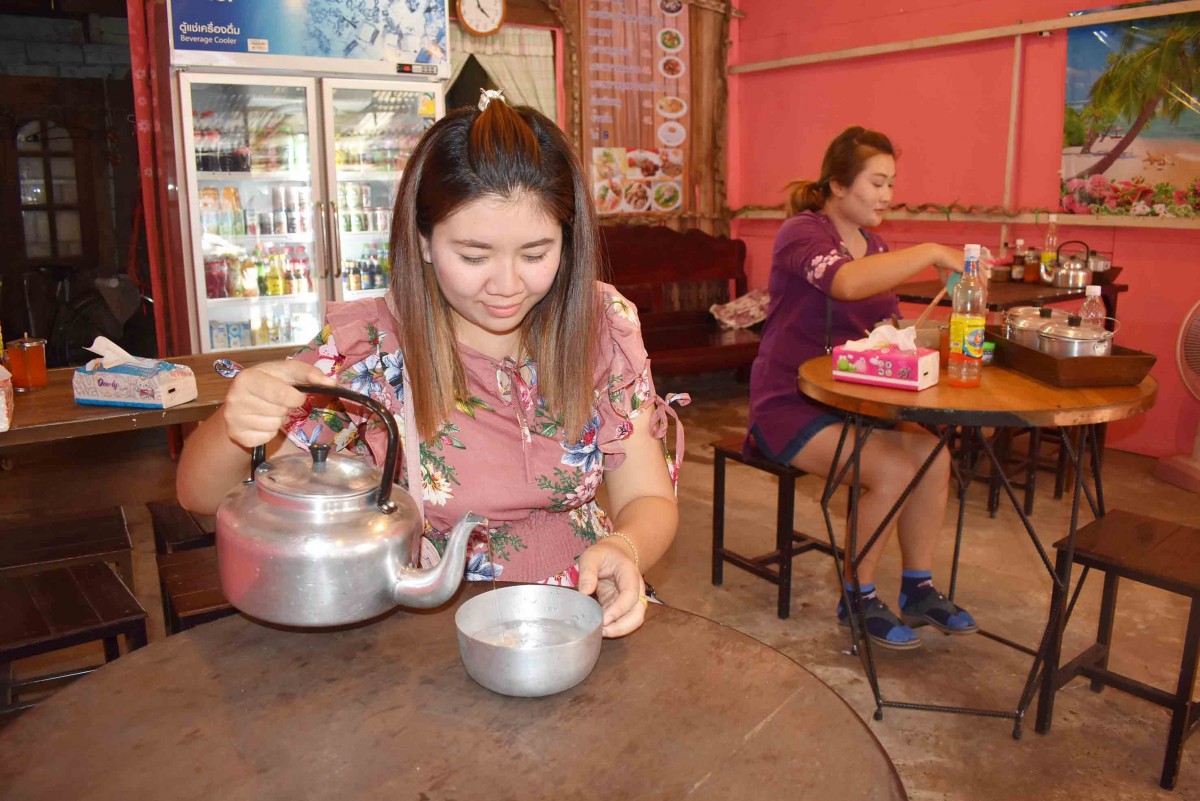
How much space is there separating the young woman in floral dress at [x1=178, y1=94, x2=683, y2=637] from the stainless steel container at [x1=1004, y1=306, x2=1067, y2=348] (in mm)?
1430

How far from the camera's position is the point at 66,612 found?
2078mm

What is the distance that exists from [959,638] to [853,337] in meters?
1.08

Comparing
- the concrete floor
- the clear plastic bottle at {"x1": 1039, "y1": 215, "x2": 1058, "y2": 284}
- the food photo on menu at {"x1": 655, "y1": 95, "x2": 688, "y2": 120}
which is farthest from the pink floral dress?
the food photo on menu at {"x1": 655, "y1": 95, "x2": 688, "y2": 120}

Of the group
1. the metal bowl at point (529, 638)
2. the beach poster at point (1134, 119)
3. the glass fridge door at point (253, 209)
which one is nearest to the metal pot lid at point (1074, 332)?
the metal bowl at point (529, 638)

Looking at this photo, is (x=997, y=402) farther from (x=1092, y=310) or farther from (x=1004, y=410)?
(x=1092, y=310)

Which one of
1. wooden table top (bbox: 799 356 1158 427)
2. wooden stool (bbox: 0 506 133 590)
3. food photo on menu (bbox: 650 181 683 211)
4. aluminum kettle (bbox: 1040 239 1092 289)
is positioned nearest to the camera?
wooden table top (bbox: 799 356 1158 427)

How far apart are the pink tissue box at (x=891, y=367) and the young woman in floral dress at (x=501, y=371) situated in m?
0.96

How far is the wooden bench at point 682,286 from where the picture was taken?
263 inches

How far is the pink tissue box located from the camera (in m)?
2.51

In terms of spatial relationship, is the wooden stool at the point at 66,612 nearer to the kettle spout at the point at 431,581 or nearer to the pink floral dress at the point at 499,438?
the pink floral dress at the point at 499,438

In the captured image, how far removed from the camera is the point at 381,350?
166cm

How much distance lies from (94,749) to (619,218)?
20.7 feet

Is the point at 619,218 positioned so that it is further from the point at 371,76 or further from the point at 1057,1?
the point at 1057,1

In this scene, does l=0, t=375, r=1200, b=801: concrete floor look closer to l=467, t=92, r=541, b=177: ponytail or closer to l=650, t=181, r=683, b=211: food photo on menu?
l=467, t=92, r=541, b=177: ponytail
